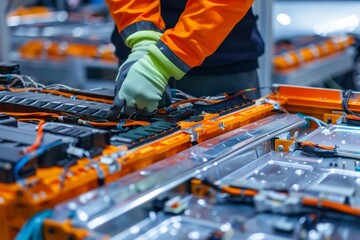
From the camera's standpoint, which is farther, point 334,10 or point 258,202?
point 334,10

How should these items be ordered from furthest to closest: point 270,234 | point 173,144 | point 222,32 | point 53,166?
point 222,32 → point 173,144 → point 53,166 → point 270,234

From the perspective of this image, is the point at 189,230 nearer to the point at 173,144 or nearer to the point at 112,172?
the point at 112,172

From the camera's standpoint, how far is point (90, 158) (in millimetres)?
1364

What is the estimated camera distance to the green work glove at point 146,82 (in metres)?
1.75

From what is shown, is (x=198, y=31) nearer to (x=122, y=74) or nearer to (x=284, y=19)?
(x=122, y=74)

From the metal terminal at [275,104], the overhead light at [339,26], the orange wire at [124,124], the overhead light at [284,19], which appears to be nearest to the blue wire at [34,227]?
the orange wire at [124,124]

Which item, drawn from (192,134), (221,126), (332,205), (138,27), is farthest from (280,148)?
(138,27)

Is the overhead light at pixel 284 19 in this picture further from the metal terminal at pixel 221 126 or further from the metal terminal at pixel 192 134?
the metal terminal at pixel 192 134

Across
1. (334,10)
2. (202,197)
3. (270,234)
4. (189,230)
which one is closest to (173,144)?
(202,197)

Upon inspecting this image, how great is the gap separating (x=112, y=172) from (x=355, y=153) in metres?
0.69

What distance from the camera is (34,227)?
1.16 meters

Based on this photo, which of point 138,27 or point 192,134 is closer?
point 192,134

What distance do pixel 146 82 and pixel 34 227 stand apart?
71cm

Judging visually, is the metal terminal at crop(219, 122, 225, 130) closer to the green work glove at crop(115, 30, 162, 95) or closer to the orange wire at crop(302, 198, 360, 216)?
the green work glove at crop(115, 30, 162, 95)
